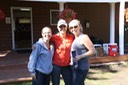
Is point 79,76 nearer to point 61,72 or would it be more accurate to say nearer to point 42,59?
point 61,72

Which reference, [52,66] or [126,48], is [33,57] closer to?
[52,66]

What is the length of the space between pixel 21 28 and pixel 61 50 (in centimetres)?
917

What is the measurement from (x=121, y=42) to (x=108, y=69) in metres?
1.76

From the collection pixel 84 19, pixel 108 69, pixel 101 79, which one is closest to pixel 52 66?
pixel 101 79

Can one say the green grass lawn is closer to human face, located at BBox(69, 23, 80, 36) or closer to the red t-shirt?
the red t-shirt

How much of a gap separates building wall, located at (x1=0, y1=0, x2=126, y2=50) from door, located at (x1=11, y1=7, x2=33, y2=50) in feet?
0.63

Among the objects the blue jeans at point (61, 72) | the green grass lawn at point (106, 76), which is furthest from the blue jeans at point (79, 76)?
the green grass lawn at point (106, 76)

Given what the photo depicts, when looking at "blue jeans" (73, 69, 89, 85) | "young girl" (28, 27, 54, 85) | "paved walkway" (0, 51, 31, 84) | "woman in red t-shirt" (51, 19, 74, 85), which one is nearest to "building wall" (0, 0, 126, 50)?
"paved walkway" (0, 51, 31, 84)

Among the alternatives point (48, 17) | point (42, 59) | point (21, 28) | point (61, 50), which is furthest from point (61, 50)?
point (48, 17)

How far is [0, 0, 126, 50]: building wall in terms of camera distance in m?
13.0

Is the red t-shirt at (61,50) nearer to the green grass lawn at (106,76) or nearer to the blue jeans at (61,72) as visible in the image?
the blue jeans at (61,72)

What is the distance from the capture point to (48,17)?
13.8 meters

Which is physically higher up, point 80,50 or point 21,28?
point 21,28

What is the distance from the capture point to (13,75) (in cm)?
844
